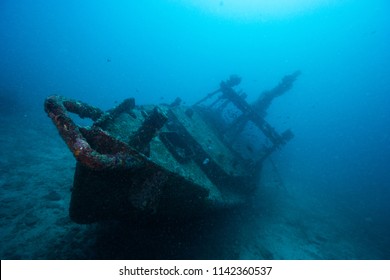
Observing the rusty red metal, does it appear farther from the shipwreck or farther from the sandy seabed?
the sandy seabed

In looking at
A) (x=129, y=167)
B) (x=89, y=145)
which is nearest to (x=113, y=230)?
(x=129, y=167)

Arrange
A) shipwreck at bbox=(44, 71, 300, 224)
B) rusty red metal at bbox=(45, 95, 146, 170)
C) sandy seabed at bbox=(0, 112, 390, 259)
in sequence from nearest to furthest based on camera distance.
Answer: rusty red metal at bbox=(45, 95, 146, 170) < shipwreck at bbox=(44, 71, 300, 224) < sandy seabed at bbox=(0, 112, 390, 259)

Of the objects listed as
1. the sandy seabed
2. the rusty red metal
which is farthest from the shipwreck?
the sandy seabed

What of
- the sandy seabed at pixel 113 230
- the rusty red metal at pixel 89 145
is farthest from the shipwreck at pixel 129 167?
the sandy seabed at pixel 113 230

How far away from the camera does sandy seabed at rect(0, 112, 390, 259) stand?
5090mm

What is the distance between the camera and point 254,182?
8664 mm

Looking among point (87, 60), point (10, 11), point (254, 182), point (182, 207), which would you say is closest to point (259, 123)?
point (254, 182)

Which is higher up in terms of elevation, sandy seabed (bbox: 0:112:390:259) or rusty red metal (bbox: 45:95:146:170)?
rusty red metal (bbox: 45:95:146:170)

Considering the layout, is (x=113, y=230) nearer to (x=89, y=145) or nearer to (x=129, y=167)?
(x=129, y=167)

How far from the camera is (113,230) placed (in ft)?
18.8

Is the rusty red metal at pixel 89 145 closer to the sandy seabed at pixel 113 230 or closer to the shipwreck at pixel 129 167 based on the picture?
the shipwreck at pixel 129 167

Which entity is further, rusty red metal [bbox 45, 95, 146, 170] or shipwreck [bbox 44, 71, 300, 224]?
shipwreck [bbox 44, 71, 300, 224]

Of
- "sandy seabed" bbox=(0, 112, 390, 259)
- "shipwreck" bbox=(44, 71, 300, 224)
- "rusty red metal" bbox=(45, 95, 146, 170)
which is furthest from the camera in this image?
"sandy seabed" bbox=(0, 112, 390, 259)

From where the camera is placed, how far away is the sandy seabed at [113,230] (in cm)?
509
